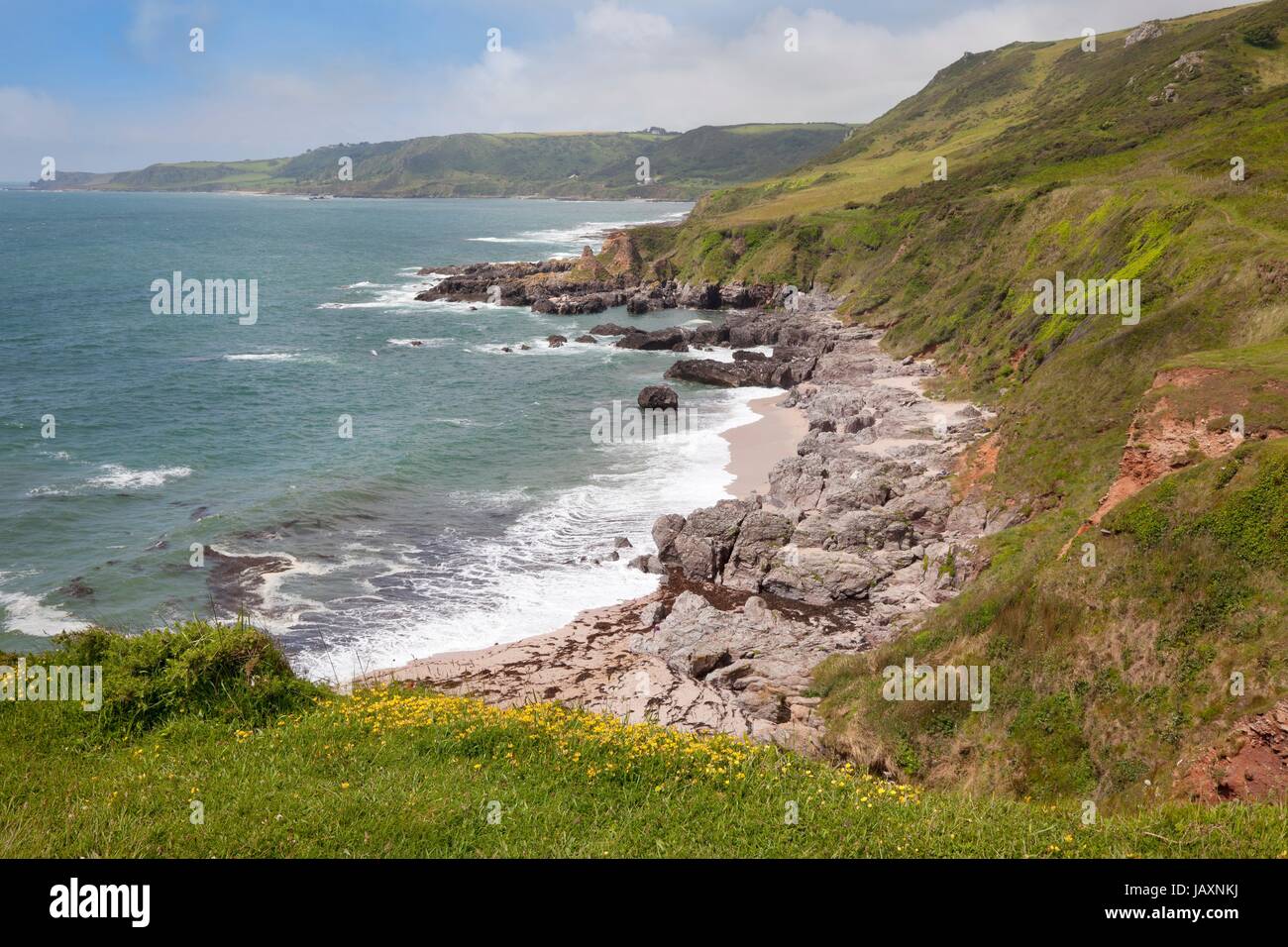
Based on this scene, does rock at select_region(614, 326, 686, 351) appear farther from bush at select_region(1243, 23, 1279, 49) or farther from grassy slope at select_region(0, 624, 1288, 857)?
bush at select_region(1243, 23, 1279, 49)

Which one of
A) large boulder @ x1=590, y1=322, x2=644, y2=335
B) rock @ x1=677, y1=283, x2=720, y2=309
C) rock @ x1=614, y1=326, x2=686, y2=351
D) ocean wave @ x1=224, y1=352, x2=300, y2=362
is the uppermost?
rock @ x1=677, y1=283, x2=720, y2=309

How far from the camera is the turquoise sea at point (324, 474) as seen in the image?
27266 mm

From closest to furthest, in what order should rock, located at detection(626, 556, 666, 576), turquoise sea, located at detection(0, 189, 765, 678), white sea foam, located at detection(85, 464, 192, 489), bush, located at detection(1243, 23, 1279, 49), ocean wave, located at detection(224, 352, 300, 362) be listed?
turquoise sea, located at detection(0, 189, 765, 678) → rock, located at detection(626, 556, 666, 576) → white sea foam, located at detection(85, 464, 192, 489) → ocean wave, located at detection(224, 352, 300, 362) → bush, located at detection(1243, 23, 1279, 49)

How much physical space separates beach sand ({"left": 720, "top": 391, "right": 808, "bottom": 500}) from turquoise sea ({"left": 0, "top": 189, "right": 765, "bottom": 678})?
112 cm

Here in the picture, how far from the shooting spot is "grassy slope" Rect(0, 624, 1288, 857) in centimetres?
877

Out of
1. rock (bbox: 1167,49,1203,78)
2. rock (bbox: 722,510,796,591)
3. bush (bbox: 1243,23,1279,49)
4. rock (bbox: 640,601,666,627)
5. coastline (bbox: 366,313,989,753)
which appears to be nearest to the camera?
coastline (bbox: 366,313,989,753)

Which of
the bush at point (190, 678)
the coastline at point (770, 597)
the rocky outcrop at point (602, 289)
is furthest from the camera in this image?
the rocky outcrop at point (602, 289)

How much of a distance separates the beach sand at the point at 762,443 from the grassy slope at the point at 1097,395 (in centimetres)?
1035

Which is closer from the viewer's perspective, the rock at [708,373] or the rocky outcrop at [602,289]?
the rock at [708,373]

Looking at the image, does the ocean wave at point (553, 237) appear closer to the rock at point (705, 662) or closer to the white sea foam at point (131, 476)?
the white sea foam at point (131, 476)

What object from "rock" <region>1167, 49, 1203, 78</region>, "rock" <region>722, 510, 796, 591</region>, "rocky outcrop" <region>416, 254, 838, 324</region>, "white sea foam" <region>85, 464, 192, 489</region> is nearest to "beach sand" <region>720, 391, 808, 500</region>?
"rock" <region>722, 510, 796, 591</region>

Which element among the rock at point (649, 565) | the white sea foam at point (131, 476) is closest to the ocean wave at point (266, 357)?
the white sea foam at point (131, 476)
